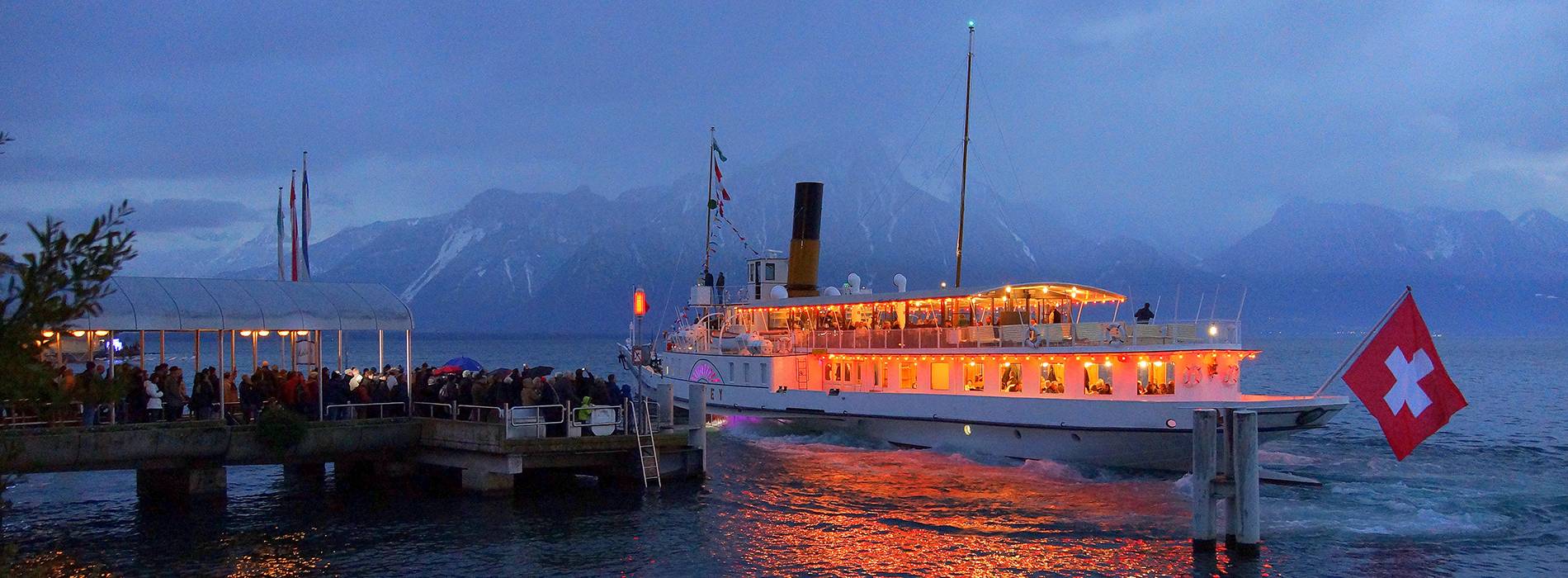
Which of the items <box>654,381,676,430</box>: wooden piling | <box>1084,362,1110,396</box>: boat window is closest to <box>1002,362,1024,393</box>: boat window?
<box>1084,362,1110,396</box>: boat window

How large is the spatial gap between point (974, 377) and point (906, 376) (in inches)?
111

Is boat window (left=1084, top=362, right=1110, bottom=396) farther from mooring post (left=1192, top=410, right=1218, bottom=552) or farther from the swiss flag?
mooring post (left=1192, top=410, right=1218, bottom=552)

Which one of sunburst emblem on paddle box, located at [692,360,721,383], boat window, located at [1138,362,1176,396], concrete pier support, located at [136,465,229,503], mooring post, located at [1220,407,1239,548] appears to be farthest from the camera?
sunburst emblem on paddle box, located at [692,360,721,383]

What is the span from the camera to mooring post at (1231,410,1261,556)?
19859 mm

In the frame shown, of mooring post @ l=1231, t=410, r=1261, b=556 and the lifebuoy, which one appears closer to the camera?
mooring post @ l=1231, t=410, r=1261, b=556

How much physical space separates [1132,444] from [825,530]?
10239 millimetres

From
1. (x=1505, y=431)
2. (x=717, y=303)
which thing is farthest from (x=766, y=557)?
(x=1505, y=431)

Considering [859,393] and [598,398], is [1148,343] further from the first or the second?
[598,398]

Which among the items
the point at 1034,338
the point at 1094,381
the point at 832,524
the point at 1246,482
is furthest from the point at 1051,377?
the point at 1246,482

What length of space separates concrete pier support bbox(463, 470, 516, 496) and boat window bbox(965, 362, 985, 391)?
13.9 meters

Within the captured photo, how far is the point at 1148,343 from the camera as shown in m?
30.1

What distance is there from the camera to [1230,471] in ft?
66.9

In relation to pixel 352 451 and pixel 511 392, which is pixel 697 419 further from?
pixel 352 451

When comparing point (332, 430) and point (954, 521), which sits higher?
point (332, 430)
